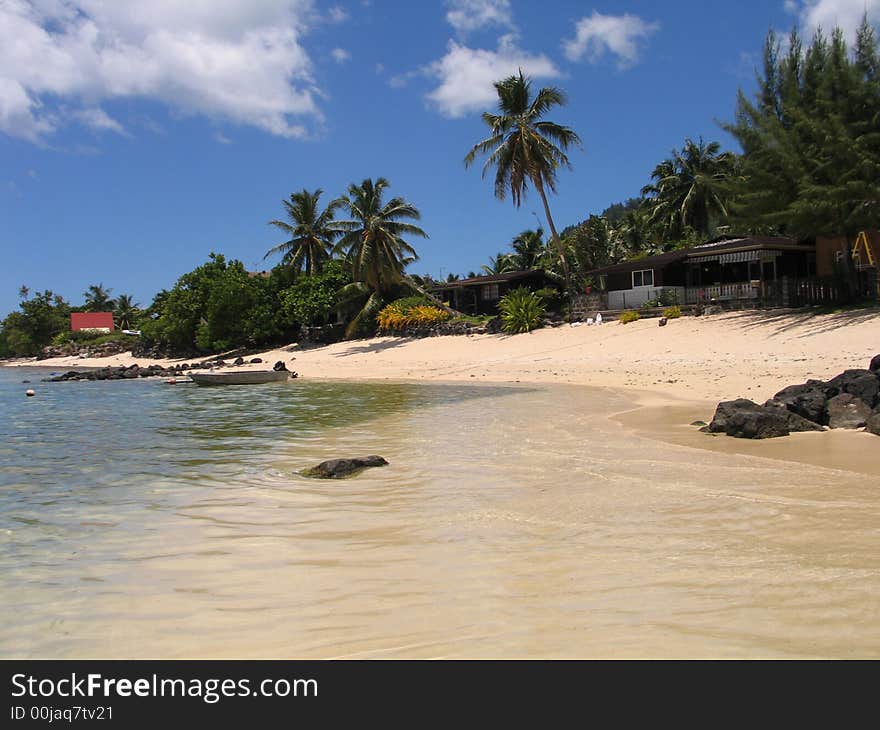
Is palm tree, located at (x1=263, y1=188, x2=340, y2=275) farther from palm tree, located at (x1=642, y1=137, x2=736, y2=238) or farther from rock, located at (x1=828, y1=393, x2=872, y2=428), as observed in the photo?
rock, located at (x1=828, y1=393, x2=872, y2=428)

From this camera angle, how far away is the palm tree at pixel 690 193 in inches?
1823

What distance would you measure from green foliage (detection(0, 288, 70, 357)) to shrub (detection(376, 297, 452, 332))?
4946 centimetres

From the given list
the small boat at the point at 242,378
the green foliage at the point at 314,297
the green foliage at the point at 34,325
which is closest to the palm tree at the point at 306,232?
the green foliage at the point at 314,297

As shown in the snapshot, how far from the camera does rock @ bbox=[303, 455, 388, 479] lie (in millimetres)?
8906

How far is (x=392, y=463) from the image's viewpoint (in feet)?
32.4

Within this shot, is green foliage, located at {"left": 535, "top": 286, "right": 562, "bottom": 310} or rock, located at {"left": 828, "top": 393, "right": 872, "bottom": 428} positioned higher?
green foliage, located at {"left": 535, "top": 286, "right": 562, "bottom": 310}

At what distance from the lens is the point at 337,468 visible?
895 centimetres

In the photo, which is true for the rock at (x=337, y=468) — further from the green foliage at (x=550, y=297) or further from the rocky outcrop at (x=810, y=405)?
the green foliage at (x=550, y=297)

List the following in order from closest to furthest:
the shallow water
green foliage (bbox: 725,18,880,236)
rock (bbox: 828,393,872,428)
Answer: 1. the shallow water
2. rock (bbox: 828,393,872,428)
3. green foliage (bbox: 725,18,880,236)

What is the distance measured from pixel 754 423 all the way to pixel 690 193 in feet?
130

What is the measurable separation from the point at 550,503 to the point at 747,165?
2541 cm

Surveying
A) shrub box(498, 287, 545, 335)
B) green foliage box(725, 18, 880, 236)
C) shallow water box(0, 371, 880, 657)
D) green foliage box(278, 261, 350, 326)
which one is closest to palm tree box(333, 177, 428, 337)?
green foliage box(278, 261, 350, 326)
